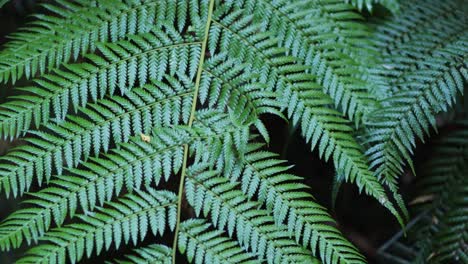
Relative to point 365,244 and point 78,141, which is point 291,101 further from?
point 365,244

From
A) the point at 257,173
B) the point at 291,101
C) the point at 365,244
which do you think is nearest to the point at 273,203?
the point at 257,173

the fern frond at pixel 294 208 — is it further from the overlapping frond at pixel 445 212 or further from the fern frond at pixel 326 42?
the overlapping frond at pixel 445 212

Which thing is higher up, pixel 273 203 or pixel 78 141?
pixel 78 141

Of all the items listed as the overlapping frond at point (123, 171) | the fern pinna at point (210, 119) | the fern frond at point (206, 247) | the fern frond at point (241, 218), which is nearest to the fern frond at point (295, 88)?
the fern pinna at point (210, 119)

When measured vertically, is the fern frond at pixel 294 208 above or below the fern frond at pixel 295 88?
below

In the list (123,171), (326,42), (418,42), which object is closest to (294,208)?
(123,171)

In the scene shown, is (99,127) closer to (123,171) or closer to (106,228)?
(123,171)
